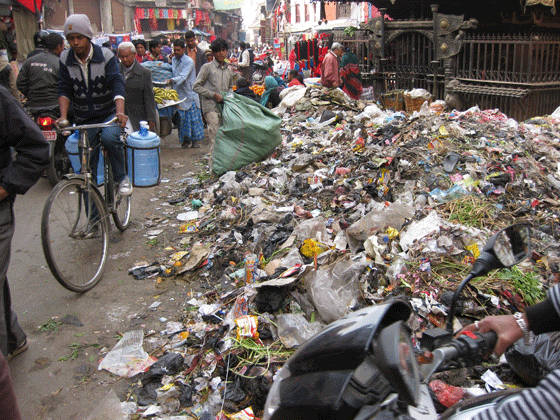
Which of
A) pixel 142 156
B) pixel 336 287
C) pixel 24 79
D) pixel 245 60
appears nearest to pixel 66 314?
pixel 142 156

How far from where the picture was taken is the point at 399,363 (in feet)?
3.85

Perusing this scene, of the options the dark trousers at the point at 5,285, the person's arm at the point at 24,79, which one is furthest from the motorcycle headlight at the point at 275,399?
the person's arm at the point at 24,79

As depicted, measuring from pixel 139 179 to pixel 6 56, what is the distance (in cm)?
886

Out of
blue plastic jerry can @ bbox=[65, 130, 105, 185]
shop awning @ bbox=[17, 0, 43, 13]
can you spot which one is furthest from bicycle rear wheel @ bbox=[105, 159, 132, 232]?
shop awning @ bbox=[17, 0, 43, 13]

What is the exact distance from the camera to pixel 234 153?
23.2ft

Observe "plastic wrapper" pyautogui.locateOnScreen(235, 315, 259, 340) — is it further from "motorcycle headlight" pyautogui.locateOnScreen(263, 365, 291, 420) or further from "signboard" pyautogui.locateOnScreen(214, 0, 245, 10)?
"signboard" pyautogui.locateOnScreen(214, 0, 245, 10)

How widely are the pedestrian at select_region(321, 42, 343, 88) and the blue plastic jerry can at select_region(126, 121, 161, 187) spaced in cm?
683

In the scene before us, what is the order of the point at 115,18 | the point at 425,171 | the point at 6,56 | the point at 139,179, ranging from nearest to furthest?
the point at 139,179 → the point at 425,171 → the point at 6,56 → the point at 115,18

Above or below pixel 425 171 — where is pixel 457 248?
below

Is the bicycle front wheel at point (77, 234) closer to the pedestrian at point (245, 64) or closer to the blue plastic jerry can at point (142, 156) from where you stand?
the blue plastic jerry can at point (142, 156)

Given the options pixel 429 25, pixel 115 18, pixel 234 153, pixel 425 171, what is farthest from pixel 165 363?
pixel 115 18

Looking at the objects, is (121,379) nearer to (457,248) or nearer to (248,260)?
(248,260)

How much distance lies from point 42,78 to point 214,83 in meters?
2.55

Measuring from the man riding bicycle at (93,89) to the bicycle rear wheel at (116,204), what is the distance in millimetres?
147
